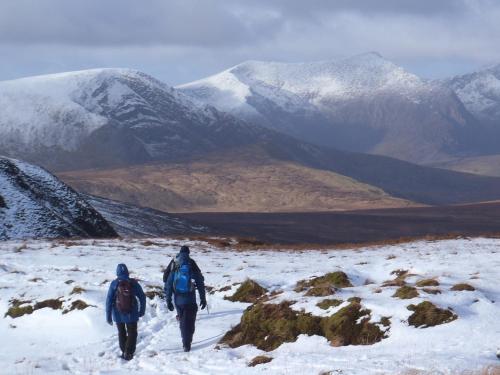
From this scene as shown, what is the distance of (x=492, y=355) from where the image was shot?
587 inches

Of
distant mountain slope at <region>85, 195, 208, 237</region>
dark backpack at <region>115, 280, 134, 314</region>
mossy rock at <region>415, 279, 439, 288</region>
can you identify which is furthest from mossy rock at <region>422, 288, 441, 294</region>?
distant mountain slope at <region>85, 195, 208, 237</region>

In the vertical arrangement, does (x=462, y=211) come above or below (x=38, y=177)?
below

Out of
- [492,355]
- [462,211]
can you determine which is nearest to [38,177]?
[492,355]

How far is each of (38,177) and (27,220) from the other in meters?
11.5

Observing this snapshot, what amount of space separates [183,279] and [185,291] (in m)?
0.29

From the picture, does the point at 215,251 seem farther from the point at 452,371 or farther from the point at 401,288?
the point at 452,371

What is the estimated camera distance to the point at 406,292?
1906 cm

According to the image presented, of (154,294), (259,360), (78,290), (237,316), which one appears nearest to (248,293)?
(237,316)

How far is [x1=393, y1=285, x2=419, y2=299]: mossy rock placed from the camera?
61.2ft

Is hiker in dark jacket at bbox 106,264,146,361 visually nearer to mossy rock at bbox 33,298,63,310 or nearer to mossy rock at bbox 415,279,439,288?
mossy rock at bbox 33,298,63,310

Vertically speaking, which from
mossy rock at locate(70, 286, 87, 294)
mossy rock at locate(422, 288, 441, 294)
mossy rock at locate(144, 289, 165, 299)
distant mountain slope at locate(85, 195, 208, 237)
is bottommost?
distant mountain slope at locate(85, 195, 208, 237)

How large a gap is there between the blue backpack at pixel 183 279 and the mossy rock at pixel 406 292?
5.04 m

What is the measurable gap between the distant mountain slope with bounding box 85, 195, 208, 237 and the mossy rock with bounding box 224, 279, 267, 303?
193 feet

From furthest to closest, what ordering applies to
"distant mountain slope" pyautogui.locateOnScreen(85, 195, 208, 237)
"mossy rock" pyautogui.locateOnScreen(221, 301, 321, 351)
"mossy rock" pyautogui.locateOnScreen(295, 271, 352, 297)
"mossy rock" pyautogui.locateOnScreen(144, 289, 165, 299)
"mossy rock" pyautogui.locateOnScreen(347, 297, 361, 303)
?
"distant mountain slope" pyautogui.locateOnScreen(85, 195, 208, 237)
"mossy rock" pyautogui.locateOnScreen(144, 289, 165, 299)
"mossy rock" pyautogui.locateOnScreen(295, 271, 352, 297)
"mossy rock" pyautogui.locateOnScreen(347, 297, 361, 303)
"mossy rock" pyautogui.locateOnScreen(221, 301, 321, 351)
